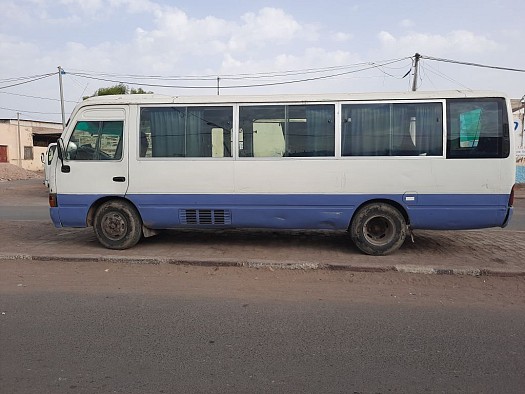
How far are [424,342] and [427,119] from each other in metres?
3.69

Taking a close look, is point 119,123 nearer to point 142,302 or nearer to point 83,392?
point 142,302

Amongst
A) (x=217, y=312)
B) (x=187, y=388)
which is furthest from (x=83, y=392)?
(x=217, y=312)

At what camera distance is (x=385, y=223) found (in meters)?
6.69

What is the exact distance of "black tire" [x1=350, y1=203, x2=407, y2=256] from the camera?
653 centimetres

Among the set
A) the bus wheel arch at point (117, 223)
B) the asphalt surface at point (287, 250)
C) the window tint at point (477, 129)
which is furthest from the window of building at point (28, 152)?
the window tint at point (477, 129)

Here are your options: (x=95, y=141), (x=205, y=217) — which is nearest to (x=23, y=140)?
(x=95, y=141)

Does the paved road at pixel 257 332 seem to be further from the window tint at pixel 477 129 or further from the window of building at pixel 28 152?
the window of building at pixel 28 152

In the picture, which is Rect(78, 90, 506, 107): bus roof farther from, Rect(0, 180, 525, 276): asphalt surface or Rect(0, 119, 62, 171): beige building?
Rect(0, 119, 62, 171): beige building

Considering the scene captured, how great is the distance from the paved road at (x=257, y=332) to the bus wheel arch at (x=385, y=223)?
0.87 m

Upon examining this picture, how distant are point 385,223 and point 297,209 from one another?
55.1 inches

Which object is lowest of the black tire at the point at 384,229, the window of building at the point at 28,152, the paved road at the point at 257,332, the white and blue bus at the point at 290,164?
the paved road at the point at 257,332

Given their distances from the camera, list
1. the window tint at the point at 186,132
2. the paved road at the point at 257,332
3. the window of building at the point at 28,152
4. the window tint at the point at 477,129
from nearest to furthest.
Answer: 1. the paved road at the point at 257,332
2. the window tint at the point at 477,129
3. the window tint at the point at 186,132
4. the window of building at the point at 28,152

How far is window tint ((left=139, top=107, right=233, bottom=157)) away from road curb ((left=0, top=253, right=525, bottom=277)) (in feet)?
5.46

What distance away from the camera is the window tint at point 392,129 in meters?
6.37
